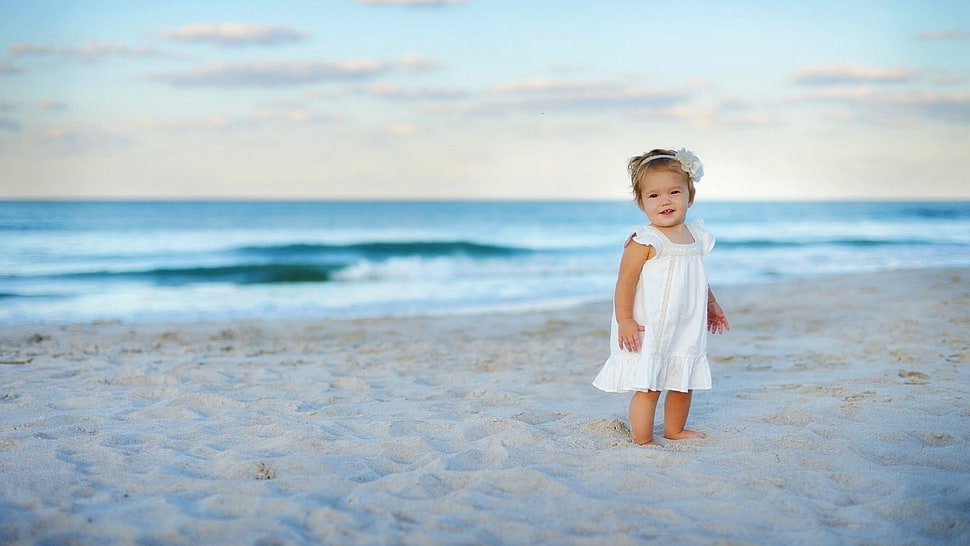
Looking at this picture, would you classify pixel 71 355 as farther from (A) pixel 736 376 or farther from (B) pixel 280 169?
(B) pixel 280 169

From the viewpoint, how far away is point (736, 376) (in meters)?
4.88

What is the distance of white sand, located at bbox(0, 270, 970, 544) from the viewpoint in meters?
2.38

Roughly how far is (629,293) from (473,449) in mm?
969

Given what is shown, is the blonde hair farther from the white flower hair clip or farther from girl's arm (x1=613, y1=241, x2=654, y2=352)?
girl's arm (x1=613, y1=241, x2=654, y2=352)

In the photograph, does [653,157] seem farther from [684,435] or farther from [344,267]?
[344,267]

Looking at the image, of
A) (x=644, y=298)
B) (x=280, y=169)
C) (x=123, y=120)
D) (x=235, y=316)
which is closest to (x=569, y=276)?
(x=235, y=316)

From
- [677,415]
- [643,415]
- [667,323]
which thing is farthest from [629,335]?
[677,415]

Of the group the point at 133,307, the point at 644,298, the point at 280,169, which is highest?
the point at 280,169

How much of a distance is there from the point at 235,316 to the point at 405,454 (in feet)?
25.7

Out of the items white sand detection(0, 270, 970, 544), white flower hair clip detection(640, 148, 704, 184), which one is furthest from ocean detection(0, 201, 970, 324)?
white flower hair clip detection(640, 148, 704, 184)

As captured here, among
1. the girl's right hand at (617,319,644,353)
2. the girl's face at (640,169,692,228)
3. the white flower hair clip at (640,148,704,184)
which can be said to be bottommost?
the girl's right hand at (617,319,644,353)

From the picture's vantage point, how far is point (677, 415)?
134 inches

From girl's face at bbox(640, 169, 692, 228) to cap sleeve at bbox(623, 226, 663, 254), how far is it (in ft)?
0.20

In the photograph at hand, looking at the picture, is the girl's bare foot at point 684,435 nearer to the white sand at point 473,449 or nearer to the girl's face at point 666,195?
the white sand at point 473,449
